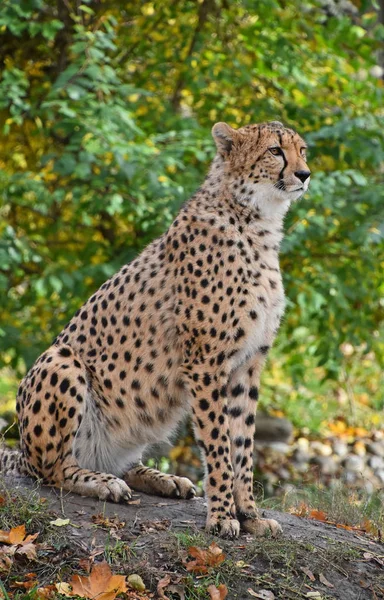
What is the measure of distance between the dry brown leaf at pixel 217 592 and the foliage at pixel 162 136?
3463 mm

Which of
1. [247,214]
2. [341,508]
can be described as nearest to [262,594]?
[341,508]

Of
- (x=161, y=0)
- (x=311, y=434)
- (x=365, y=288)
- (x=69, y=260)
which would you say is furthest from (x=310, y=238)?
(x=311, y=434)

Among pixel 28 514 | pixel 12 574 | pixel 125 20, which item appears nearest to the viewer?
pixel 12 574

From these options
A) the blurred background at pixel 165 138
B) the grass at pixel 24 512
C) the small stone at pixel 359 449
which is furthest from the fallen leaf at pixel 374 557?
the small stone at pixel 359 449

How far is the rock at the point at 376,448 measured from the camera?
35.2 ft

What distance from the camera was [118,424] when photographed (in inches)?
182

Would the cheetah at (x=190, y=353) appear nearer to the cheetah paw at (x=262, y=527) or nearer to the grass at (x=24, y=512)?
the cheetah paw at (x=262, y=527)

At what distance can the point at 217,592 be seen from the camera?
355 centimetres

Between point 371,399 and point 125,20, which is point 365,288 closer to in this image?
point 125,20

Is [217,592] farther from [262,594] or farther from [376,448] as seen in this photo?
[376,448]

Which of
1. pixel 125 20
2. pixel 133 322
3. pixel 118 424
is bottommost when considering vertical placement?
pixel 118 424

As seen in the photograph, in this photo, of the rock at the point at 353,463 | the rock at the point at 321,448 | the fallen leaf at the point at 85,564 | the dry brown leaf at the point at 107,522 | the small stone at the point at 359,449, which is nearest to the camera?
the fallen leaf at the point at 85,564

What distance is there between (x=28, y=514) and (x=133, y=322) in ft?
3.70

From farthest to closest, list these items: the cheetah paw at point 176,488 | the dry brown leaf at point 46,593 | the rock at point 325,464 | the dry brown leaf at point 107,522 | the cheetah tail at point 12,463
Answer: the rock at point 325,464
the cheetah tail at point 12,463
the cheetah paw at point 176,488
the dry brown leaf at point 107,522
the dry brown leaf at point 46,593
